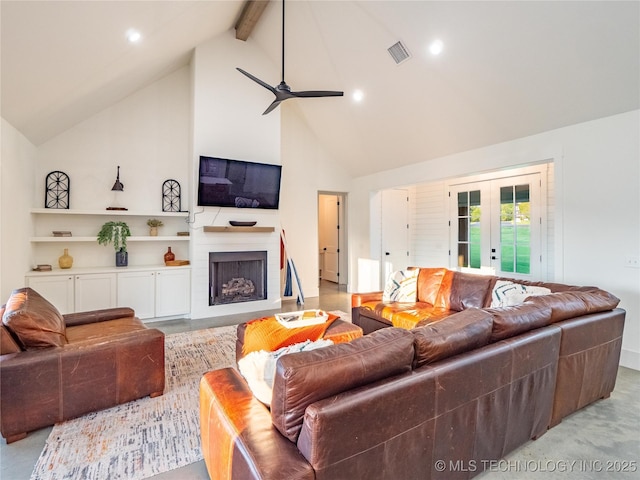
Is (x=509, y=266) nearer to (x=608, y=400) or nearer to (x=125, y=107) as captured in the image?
(x=608, y=400)

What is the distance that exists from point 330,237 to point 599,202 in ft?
18.6

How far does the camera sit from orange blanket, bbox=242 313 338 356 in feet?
8.41

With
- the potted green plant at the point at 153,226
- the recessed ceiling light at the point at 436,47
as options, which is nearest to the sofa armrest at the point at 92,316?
the potted green plant at the point at 153,226

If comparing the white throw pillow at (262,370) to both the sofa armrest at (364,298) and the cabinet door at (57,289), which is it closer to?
the sofa armrest at (364,298)

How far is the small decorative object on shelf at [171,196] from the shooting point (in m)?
5.38

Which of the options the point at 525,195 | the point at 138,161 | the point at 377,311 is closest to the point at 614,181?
the point at 525,195

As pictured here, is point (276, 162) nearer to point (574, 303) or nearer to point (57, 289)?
point (57, 289)

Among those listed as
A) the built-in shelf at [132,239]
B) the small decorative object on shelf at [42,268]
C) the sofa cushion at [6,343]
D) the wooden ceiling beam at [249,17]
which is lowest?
the sofa cushion at [6,343]

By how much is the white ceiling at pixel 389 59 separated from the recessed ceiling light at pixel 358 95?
0.32 ft

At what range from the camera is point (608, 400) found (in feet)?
8.50

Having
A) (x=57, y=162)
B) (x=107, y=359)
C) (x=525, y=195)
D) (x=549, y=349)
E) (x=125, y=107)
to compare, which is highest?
(x=125, y=107)

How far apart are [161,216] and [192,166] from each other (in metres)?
1.01

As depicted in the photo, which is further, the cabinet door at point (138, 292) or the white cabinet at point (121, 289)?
the cabinet door at point (138, 292)

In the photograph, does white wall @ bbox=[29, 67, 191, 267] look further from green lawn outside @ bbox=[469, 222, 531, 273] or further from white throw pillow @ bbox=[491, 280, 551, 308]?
green lawn outside @ bbox=[469, 222, 531, 273]
